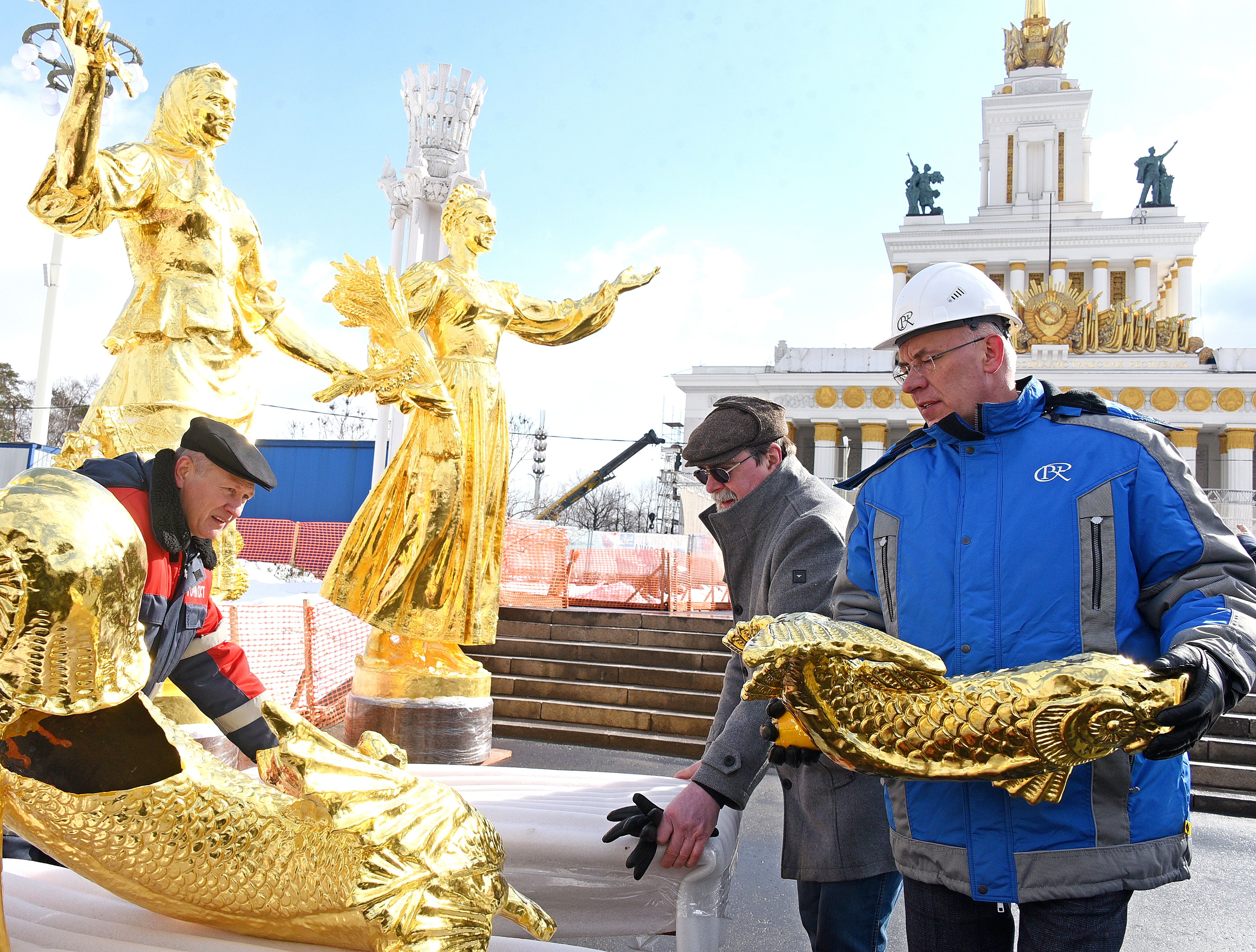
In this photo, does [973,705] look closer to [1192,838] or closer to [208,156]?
[208,156]

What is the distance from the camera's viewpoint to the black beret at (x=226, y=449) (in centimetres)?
196

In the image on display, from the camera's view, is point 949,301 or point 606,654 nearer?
point 949,301

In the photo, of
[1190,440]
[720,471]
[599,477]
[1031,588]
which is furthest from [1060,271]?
[1031,588]

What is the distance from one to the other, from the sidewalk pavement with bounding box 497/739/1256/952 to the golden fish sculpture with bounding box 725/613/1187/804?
1.08m

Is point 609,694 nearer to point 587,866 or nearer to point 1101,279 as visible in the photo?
point 587,866

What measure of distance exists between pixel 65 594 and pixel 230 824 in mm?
372

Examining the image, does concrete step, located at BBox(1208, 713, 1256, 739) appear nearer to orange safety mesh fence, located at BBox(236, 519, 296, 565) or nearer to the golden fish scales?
the golden fish scales

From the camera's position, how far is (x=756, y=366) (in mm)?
37625

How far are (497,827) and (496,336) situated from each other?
3766 millimetres

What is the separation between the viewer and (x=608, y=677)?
7.74 meters

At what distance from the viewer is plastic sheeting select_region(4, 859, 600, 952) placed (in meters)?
1.00

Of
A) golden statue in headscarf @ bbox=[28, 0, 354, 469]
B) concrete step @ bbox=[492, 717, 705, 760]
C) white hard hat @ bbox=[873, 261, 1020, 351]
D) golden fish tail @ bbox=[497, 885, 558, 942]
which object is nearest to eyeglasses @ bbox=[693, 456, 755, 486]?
white hard hat @ bbox=[873, 261, 1020, 351]

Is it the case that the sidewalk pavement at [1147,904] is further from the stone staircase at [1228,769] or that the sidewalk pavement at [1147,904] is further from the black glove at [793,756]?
the black glove at [793,756]

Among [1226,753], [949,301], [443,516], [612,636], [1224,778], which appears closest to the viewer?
[949,301]
